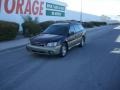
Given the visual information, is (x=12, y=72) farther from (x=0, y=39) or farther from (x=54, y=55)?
(x=0, y=39)

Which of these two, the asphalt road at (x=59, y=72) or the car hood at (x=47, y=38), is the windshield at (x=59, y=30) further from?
the asphalt road at (x=59, y=72)

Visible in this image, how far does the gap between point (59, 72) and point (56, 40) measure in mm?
2695

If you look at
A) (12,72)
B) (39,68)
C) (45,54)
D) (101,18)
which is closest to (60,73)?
(39,68)

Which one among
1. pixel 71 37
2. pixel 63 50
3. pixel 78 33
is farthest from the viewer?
pixel 78 33

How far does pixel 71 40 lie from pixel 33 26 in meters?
7.90

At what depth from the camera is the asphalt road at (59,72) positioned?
272 inches

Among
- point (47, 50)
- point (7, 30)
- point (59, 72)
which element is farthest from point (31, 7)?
point (59, 72)

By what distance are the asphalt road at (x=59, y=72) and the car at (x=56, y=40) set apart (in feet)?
1.23

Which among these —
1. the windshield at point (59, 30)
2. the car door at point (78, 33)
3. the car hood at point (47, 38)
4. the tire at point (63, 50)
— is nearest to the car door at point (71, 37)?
the windshield at point (59, 30)

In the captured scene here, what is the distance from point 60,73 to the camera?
8.32 metres

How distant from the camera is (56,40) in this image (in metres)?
10.9

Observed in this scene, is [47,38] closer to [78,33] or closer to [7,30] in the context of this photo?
[78,33]

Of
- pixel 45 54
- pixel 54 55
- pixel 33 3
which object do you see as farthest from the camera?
pixel 33 3

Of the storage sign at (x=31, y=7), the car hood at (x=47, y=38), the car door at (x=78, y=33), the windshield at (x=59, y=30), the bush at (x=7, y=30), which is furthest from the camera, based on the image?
the storage sign at (x=31, y=7)
